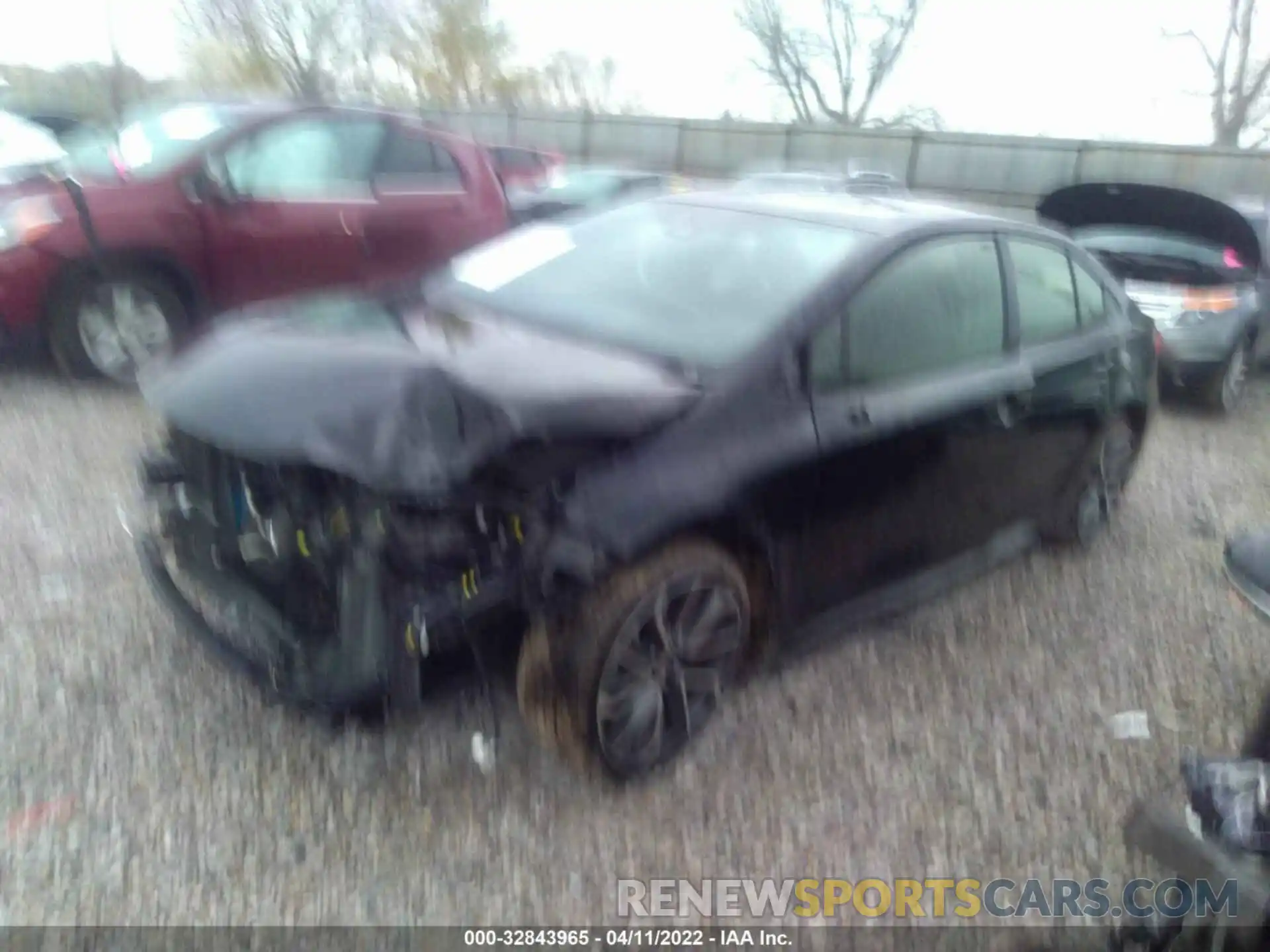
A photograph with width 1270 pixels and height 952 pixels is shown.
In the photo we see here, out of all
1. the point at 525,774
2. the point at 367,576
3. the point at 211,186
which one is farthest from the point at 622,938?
the point at 211,186

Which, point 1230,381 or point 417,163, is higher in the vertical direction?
point 417,163

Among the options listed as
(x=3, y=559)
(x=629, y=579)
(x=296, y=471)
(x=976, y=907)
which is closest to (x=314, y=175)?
(x=3, y=559)

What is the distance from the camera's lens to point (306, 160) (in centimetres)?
615

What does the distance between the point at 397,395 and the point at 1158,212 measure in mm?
6756

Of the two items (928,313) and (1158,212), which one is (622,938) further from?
(1158,212)

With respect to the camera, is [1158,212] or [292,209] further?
[1158,212]

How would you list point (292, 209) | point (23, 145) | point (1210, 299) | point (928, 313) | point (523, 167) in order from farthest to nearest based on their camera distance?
point (523, 167), point (1210, 299), point (23, 145), point (292, 209), point (928, 313)

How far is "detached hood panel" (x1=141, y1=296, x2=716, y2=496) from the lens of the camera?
2318 millimetres

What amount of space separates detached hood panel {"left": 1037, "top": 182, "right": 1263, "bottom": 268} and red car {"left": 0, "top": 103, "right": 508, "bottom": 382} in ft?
14.7

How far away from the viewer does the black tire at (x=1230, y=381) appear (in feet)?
24.1

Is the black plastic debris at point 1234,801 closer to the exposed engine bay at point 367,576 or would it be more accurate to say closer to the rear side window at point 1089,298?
the exposed engine bay at point 367,576

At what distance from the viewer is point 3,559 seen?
3.80 m

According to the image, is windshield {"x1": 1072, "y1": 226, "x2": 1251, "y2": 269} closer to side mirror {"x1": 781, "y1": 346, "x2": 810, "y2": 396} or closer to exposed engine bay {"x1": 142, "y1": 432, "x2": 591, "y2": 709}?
side mirror {"x1": 781, "y1": 346, "x2": 810, "y2": 396}

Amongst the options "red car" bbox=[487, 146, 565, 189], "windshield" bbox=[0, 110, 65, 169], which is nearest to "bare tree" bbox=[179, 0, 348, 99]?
"red car" bbox=[487, 146, 565, 189]
